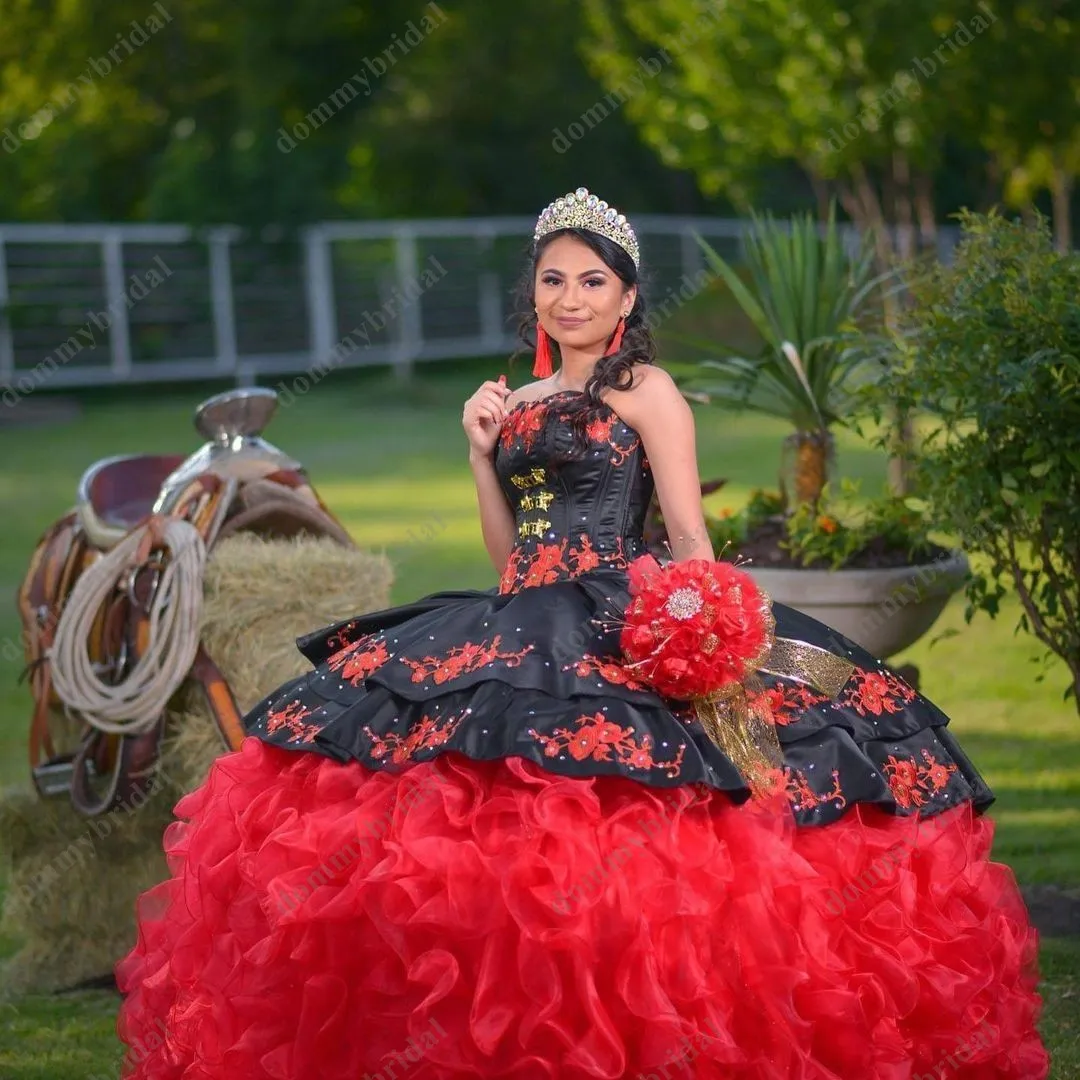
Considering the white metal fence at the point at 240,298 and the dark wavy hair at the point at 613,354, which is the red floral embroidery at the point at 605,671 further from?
the white metal fence at the point at 240,298

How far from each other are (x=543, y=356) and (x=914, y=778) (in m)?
1.26

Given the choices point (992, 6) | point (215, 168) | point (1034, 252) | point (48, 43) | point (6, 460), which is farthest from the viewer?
point (48, 43)

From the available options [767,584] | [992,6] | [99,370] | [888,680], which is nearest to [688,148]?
[99,370]

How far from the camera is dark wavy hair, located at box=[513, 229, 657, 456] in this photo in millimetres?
3775

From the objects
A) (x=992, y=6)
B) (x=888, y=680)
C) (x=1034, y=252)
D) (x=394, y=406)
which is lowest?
(x=394, y=406)

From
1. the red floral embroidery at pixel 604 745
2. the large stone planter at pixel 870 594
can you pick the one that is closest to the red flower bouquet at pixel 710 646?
the red floral embroidery at pixel 604 745

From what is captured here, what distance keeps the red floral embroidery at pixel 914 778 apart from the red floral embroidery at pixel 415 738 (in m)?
0.90

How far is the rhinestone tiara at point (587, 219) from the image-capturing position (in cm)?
381

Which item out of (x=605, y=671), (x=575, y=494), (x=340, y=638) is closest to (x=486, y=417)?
(x=575, y=494)

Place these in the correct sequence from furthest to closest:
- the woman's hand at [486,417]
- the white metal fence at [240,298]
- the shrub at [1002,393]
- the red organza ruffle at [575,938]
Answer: the white metal fence at [240,298] < the shrub at [1002,393] < the woman's hand at [486,417] < the red organza ruffle at [575,938]

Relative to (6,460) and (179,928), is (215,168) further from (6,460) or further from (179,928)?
(179,928)

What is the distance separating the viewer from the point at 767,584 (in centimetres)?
573

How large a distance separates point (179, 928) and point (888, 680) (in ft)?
5.28

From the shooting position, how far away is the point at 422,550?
38.4 feet
